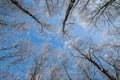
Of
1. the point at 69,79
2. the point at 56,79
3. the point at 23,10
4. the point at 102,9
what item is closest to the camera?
the point at 23,10

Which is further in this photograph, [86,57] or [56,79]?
[56,79]

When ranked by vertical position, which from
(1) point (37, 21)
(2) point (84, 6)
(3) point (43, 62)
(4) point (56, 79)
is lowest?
(4) point (56, 79)

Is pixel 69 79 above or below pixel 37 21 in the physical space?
below

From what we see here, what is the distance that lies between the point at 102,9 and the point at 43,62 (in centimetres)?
729

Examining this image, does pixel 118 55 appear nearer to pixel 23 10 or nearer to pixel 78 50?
pixel 78 50

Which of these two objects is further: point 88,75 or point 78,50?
point 78,50

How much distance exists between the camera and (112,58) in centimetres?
1446

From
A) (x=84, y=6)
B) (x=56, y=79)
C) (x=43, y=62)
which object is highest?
(x=84, y=6)

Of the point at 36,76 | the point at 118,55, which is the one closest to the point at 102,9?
the point at 118,55

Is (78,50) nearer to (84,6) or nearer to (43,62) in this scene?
(43,62)

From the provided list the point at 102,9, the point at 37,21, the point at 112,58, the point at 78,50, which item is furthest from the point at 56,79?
the point at 102,9

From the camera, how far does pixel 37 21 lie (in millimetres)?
12609

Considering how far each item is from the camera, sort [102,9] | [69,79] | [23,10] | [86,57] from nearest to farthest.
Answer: [23,10]
[102,9]
[86,57]
[69,79]

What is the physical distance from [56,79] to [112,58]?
5.26 metres
